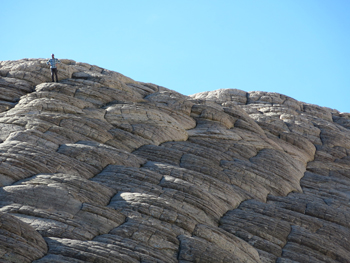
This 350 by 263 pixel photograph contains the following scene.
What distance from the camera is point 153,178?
23.1m

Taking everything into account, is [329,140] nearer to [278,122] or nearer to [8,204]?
[278,122]

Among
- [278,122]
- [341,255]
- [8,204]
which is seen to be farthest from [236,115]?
[8,204]

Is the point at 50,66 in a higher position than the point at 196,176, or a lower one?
higher

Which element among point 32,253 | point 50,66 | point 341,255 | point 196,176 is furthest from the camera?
point 50,66

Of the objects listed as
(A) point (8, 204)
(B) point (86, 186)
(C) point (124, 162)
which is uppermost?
(C) point (124, 162)

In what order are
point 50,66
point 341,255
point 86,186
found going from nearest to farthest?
point 86,186
point 341,255
point 50,66

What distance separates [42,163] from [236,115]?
2097 centimetres

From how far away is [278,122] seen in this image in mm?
41750

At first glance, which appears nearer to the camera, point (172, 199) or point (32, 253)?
point (32, 253)

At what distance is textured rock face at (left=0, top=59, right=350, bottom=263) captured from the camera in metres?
17.2

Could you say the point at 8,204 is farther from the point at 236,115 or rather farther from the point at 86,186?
the point at 236,115

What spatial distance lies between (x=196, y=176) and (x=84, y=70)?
19833 mm

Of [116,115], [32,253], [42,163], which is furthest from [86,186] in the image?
[116,115]

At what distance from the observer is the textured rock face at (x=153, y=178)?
17.2 meters
